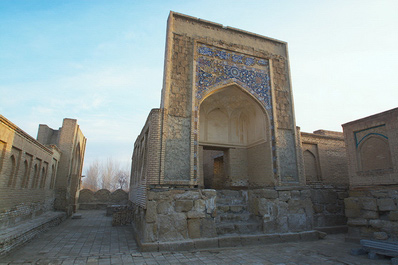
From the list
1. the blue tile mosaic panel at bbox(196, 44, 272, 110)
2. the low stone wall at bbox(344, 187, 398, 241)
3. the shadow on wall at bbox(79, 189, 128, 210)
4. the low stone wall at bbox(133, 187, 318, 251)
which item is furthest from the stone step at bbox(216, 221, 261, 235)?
the shadow on wall at bbox(79, 189, 128, 210)

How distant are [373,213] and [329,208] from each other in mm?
2206

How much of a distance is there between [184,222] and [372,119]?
8651 mm

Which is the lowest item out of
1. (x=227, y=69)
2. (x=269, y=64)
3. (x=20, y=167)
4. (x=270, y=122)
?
(x=20, y=167)

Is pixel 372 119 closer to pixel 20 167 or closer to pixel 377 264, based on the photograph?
pixel 377 264

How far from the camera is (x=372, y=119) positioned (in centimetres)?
963

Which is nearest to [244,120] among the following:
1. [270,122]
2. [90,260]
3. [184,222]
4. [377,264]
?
[270,122]

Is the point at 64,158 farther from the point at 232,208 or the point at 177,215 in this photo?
the point at 232,208

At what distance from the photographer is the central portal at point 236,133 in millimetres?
8461

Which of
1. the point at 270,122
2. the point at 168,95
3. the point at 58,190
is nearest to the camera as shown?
the point at 168,95

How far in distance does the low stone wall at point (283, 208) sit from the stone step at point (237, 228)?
262mm

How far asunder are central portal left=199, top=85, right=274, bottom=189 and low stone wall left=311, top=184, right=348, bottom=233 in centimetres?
185

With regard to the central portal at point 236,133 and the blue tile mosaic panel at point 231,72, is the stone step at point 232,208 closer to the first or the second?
the central portal at point 236,133

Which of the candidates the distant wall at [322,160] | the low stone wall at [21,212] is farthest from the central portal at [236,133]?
the low stone wall at [21,212]

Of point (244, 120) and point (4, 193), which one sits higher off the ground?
point (244, 120)
